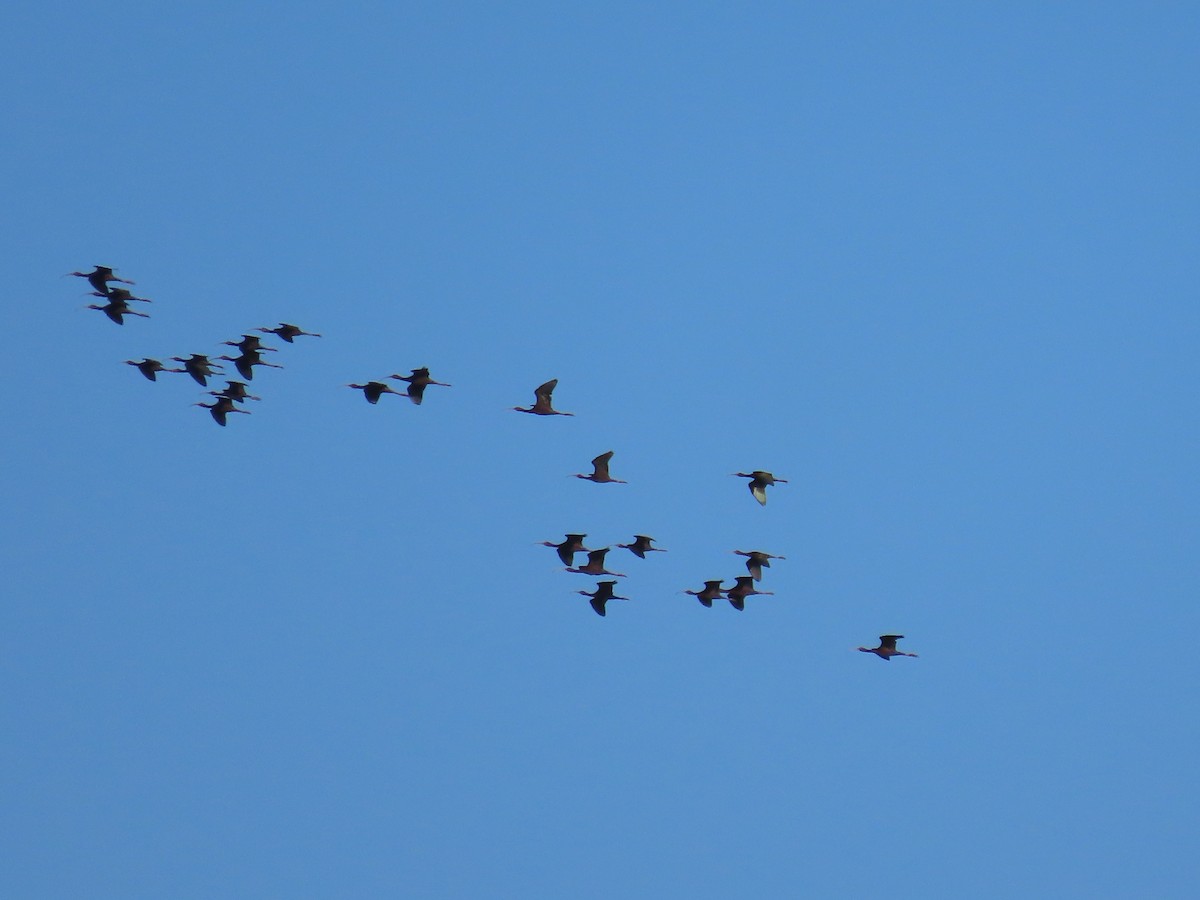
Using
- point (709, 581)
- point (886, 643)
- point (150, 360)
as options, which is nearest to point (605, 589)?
point (709, 581)

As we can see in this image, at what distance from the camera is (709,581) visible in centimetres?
7069

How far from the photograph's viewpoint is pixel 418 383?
6812 centimetres

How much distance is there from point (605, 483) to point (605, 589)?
298cm

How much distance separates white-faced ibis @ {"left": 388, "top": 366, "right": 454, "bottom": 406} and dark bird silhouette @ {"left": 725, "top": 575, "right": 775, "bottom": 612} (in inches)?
371

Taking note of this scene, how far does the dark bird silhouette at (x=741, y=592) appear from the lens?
70875mm

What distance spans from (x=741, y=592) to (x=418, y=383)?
33.1 feet

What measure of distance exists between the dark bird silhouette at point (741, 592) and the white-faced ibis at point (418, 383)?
30.9 feet

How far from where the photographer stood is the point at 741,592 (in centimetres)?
7100

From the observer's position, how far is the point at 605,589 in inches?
2766

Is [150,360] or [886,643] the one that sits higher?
[150,360]

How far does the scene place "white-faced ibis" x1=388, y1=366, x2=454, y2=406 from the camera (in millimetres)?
67812

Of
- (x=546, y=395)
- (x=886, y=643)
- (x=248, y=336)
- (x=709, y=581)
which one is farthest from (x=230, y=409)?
(x=886, y=643)

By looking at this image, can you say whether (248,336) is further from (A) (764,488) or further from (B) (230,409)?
(A) (764,488)

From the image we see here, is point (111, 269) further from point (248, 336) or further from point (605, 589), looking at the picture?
point (605, 589)
